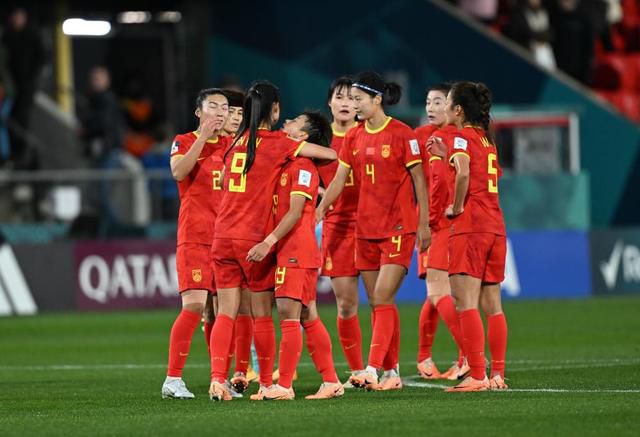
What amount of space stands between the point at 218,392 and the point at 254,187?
4.54ft

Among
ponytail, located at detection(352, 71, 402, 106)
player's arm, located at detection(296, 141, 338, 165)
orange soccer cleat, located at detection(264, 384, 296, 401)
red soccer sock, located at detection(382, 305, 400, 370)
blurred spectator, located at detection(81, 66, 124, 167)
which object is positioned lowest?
orange soccer cleat, located at detection(264, 384, 296, 401)

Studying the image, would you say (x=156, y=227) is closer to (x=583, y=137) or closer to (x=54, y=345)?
(x=54, y=345)

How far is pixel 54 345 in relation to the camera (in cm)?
1667

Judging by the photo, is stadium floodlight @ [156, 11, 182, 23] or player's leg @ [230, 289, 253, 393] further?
stadium floodlight @ [156, 11, 182, 23]

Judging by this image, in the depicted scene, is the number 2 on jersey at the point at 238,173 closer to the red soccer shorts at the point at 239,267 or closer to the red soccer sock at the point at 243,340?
the red soccer shorts at the point at 239,267

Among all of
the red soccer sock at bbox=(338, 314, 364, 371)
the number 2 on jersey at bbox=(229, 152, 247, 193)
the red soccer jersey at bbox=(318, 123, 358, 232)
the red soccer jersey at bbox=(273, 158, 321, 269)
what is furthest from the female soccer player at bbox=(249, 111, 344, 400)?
the red soccer jersey at bbox=(318, 123, 358, 232)

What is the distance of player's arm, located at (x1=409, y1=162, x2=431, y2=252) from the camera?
11.1 m

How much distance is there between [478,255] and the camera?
10.7 metres

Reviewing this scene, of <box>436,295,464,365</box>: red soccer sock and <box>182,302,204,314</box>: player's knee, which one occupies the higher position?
<box>182,302,204,314</box>: player's knee

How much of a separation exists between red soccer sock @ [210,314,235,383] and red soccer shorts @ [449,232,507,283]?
1716 mm

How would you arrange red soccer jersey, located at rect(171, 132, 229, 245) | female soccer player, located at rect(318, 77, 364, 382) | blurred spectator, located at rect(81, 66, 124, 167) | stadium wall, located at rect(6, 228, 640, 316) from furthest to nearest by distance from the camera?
blurred spectator, located at rect(81, 66, 124, 167)
stadium wall, located at rect(6, 228, 640, 316)
female soccer player, located at rect(318, 77, 364, 382)
red soccer jersey, located at rect(171, 132, 229, 245)

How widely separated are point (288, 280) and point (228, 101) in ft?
5.34

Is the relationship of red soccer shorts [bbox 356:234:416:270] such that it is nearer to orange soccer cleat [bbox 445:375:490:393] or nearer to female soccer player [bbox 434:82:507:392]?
female soccer player [bbox 434:82:507:392]

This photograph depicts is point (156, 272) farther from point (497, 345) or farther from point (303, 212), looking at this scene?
point (303, 212)
